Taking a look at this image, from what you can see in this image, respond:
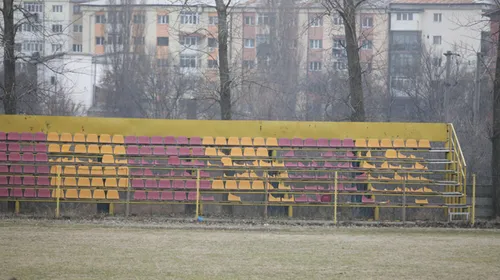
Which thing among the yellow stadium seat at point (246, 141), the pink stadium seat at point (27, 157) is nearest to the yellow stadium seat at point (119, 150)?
the pink stadium seat at point (27, 157)

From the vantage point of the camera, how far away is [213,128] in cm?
2747

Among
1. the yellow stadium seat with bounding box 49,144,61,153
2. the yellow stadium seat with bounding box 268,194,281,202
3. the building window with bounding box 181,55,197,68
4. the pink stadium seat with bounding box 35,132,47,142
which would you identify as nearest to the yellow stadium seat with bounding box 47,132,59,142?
the pink stadium seat with bounding box 35,132,47,142

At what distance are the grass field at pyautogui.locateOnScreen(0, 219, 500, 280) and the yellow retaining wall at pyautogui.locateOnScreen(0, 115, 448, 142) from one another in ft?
17.6

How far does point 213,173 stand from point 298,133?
3.40 meters

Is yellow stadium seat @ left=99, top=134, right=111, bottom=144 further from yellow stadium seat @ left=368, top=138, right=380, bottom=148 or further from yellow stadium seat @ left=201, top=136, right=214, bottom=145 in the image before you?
yellow stadium seat @ left=368, top=138, right=380, bottom=148

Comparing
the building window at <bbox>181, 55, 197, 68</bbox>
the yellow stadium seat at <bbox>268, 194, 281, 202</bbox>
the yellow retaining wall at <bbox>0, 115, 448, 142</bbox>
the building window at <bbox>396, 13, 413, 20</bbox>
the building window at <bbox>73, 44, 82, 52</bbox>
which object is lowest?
the yellow stadium seat at <bbox>268, 194, 281, 202</bbox>

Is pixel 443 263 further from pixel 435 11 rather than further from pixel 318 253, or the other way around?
pixel 435 11

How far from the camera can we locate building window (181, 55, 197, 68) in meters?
71.9

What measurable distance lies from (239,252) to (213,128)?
11.0 meters

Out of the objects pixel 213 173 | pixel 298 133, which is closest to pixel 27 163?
pixel 213 173

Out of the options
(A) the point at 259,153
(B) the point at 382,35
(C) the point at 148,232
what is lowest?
(C) the point at 148,232

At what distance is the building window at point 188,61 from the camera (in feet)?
236

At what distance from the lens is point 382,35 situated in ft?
261

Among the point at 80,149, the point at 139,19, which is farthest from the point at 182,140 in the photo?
the point at 139,19
